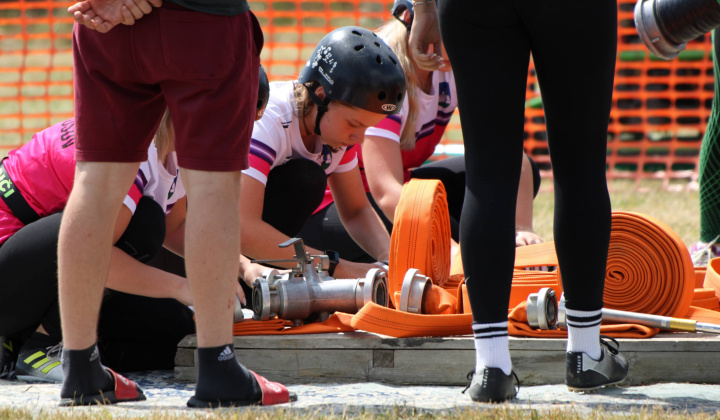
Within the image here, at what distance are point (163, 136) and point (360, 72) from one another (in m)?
0.81

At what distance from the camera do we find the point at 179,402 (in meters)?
2.50

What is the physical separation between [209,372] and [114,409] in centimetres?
27

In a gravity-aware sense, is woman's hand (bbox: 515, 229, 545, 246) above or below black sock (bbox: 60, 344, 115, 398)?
above

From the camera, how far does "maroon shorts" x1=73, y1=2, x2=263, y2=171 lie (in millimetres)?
2309

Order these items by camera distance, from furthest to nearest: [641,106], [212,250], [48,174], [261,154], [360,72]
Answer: [641,106] → [261,154] → [360,72] → [48,174] → [212,250]

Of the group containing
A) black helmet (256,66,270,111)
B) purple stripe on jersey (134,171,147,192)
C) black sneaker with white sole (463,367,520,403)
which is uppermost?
black helmet (256,66,270,111)

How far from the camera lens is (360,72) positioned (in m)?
3.33

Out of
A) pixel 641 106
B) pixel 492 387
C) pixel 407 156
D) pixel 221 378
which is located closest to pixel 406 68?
pixel 407 156

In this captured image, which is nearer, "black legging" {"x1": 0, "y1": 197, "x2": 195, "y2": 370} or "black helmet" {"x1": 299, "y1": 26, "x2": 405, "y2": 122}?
"black legging" {"x1": 0, "y1": 197, "x2": 195, "y2": 370}

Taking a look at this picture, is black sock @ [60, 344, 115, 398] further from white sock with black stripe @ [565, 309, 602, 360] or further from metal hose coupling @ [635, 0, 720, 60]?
metal hose coupling @ [635, 0, 720, 60]

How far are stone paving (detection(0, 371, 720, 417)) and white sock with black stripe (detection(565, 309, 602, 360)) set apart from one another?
0.14 m

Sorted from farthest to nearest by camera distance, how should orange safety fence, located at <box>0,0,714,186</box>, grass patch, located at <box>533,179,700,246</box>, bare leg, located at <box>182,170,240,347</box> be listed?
orange safety fence, located at <box>0,0,714,186</box> < grass patch, located at <box>533,179,700,246</box> < bare leg, located at <box>182,170,240,347</box>

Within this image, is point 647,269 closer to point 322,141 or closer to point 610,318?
point 610,318

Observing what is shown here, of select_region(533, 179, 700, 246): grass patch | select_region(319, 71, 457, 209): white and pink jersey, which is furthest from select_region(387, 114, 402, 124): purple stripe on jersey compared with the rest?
select_region(533, 179, 700, 246): grass patch
